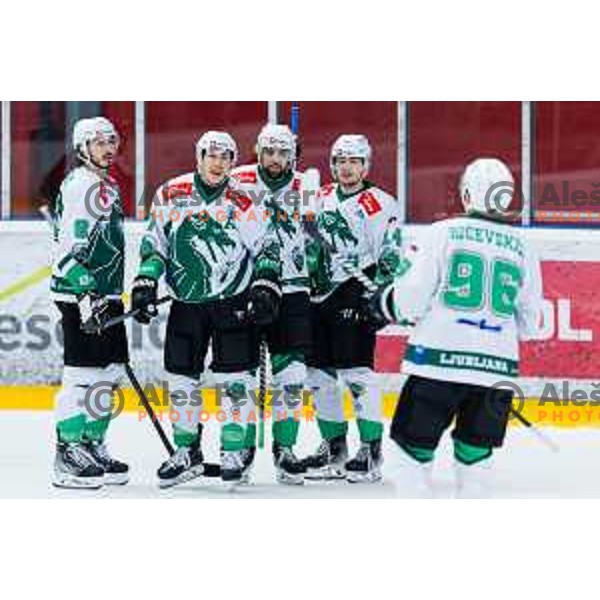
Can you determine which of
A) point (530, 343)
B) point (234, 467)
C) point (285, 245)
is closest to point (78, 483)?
point (234, 467)

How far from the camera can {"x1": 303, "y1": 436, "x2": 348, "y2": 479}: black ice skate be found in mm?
5785

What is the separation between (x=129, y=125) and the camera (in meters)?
6.46

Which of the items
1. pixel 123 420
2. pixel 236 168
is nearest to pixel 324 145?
pixel 236 168

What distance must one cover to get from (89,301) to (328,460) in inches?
38.1

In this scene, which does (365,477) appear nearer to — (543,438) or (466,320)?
(543,438)

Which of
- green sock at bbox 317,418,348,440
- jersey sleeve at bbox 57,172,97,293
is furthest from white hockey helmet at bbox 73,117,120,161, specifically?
green sock at bbox 317,418,348,440

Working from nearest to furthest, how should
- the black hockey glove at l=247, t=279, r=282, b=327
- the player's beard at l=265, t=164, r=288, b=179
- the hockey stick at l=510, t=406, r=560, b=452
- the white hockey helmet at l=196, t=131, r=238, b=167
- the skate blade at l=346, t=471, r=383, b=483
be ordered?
the black hockey glove at l=247, t=279, r=282, b=327
the white hockey helmet at l=196, t=131, r=238, b=167
the player's beard at l=265, t=164, r=288, b=179
the skate blade at l=346, t=471, r=383, b=483
the hockey stick at l=510, t=406, r=560, b=452

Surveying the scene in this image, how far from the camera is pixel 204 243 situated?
5477mm

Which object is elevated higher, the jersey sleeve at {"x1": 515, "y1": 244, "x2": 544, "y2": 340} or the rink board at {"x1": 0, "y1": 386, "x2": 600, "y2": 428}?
the jersey sleeve at {"x1": 515, "y1": 244, "x2": 544, "y2": 340}

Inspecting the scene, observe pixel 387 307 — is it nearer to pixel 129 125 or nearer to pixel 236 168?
pixel 236 168

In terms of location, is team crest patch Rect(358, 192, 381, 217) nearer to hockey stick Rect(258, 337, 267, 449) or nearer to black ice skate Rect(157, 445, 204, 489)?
hockey stick Rect(258, 337, 267, 449)

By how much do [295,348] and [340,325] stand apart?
0.17 m

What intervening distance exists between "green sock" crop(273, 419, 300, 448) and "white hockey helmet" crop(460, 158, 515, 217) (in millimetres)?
1061

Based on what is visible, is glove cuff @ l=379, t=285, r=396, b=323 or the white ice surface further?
the white ice surface
